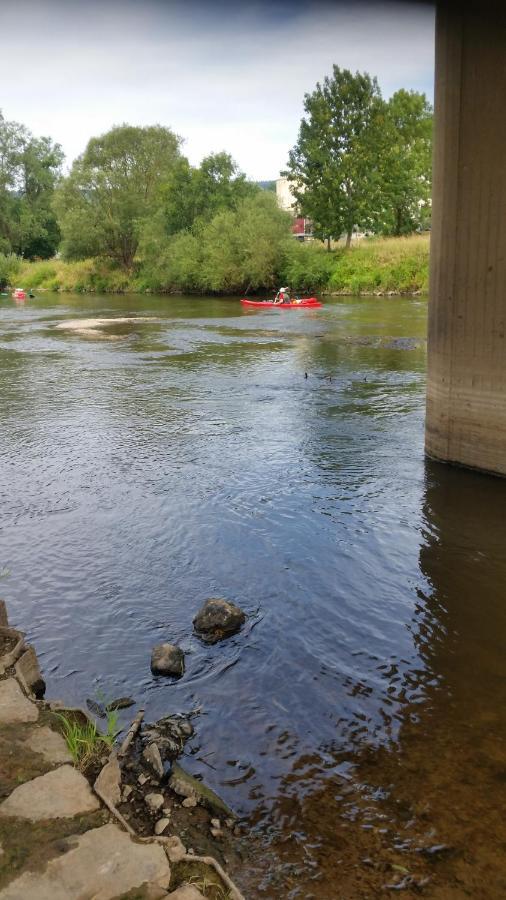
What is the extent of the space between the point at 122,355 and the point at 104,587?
56.2 ft

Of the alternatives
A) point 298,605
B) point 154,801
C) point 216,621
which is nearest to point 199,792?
point 154,801

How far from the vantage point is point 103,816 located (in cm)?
332

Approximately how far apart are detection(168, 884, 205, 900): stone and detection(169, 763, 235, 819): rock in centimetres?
105

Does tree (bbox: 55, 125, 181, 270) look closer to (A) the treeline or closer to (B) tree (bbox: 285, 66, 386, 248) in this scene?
(A) the treeline

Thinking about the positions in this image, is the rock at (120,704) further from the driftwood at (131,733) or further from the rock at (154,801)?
the rock at (154,801)

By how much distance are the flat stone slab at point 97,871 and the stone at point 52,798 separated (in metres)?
0.19

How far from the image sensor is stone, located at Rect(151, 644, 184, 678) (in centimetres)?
546

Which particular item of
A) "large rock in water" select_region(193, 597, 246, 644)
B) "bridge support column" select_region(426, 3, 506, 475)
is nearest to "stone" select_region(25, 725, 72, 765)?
"large rock in water" select_region(193, 597, 246, 644)

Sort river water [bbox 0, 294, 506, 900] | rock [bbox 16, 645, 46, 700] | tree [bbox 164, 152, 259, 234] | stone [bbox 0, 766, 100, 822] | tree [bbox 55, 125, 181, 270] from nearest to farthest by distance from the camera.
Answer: stone [bbox 0, 766, 100, 822] → river water [bbox 0, 294, 506, 900] → rock [bbox 16, 645, 46, 700] → tree [bbox 164, 152, 259, 234] → tree [bbox 55, 125, 181, 270]

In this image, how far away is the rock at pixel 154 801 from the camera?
381cm

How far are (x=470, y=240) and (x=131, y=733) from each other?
7.03 m

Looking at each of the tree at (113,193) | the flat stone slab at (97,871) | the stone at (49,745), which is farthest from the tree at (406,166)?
the flat stone slab at (97,871)

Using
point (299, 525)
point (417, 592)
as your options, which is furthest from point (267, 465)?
point (417, 592)

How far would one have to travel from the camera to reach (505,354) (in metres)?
8.41
